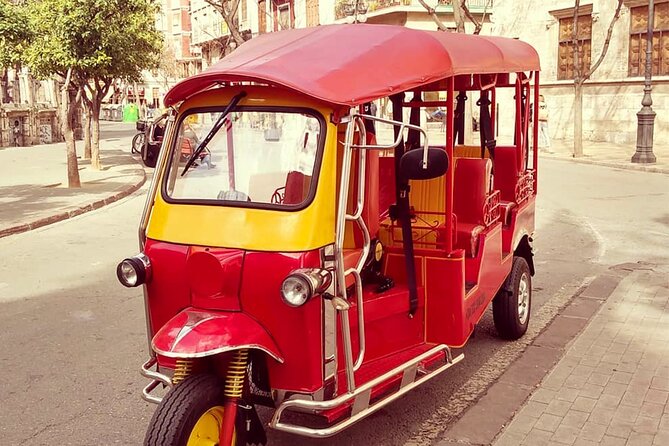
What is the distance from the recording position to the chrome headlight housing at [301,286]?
3.53 m

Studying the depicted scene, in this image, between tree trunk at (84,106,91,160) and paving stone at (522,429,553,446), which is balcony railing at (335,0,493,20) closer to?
tree trunk at (84,106,91,160)

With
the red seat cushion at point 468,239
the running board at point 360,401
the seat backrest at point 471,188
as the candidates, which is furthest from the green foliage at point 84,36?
the running board at point 360,401

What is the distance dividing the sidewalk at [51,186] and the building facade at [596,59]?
16.3 metres

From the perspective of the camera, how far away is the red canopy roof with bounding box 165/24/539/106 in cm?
383

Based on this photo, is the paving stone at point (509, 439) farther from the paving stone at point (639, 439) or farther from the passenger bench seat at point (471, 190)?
the passenger bench seat at point (471, 190)

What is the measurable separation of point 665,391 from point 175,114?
143 inches

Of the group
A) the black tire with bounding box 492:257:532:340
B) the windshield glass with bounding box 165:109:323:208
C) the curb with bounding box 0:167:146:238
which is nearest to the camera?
the windshield glass with bounding box 165:109:323:208

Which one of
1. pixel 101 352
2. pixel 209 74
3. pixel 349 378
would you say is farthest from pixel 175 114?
pixel 101 352

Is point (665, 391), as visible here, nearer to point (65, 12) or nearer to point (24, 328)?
point (24, 328)

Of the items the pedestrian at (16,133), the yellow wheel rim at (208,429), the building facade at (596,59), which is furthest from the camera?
the pedestrian at (16,133)

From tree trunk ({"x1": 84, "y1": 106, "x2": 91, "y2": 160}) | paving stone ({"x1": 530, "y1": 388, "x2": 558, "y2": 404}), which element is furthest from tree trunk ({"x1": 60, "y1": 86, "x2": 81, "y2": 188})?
paving stone ({"x1": 530, "y1": 388, "x2": 558, "y2": 404})

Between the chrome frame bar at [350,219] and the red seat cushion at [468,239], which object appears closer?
the chrome frame bar at [350,219]

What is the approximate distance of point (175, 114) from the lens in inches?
177

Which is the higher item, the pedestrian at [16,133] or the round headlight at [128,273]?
the pedestrian at [16,133]
